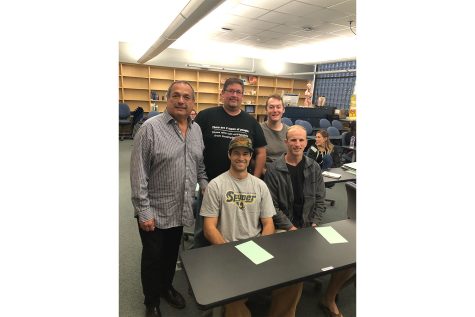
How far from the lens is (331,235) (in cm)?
163

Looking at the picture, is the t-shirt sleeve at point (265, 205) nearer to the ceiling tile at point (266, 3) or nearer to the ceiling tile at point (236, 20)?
the ceiling tile at point (266, 3)

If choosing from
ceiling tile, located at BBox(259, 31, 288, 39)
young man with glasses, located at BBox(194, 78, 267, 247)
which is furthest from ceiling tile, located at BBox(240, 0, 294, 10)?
young man with glasses, located at BBox(194, 78, 267, 247)

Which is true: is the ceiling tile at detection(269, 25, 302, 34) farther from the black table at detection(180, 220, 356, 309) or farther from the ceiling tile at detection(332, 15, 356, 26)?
the black table at detection(180, 220, 356, 309)

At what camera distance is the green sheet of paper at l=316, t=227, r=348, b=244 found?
1.57 m

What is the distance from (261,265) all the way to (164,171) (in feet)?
2.47

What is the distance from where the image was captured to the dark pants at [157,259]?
1700mm

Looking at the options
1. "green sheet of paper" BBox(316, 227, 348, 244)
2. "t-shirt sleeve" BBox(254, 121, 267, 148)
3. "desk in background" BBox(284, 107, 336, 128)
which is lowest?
"green sheet of paper" BBox(316, 227, 348, 244)

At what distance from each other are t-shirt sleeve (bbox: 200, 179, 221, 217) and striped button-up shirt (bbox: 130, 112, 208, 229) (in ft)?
0.28

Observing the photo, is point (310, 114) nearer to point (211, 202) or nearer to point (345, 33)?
point (345, 33)

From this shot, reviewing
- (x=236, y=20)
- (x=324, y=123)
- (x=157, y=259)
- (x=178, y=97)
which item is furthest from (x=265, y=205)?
(x=324, y=123)

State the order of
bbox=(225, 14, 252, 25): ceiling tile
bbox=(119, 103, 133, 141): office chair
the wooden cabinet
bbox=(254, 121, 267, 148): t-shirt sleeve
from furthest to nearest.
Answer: the wooden cabinet
bbox=(119, 103, 133, 141): office chair
bbox=(225, 14, 252, 25): ceiling tile
bbox=(254, 121, 267, 148): t-shirt sleeve
